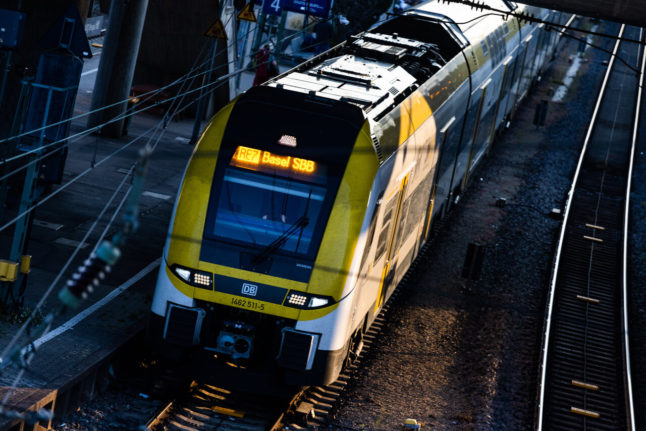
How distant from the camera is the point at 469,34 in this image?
19578 millimetres

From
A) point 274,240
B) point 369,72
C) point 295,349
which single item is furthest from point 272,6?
point 295,349

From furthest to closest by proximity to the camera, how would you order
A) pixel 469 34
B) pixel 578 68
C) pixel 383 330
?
pixel 578 68
pixel 469 34
pixel 383 330

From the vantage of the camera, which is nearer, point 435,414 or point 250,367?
point 250,367

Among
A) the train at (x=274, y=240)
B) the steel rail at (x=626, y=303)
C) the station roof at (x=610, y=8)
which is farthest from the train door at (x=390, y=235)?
the station roof at (x=610, y=8)

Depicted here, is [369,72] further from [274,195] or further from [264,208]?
[264,208]

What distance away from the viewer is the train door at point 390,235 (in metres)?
12.4

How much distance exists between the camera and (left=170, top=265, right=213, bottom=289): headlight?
10.9 meters

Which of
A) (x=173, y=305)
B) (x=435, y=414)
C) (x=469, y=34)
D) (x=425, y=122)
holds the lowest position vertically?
(x=435, y=414)

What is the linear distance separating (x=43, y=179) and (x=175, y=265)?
8.11 ft

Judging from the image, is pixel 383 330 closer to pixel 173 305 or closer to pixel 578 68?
pixel 173 305

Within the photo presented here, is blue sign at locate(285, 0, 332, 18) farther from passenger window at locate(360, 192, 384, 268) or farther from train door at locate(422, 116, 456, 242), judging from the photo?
passenger window at locate(360, 192, 384, 268)

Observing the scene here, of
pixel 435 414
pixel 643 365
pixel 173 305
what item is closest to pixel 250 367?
pixel 173 305

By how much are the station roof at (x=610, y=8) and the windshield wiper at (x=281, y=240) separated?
608cm

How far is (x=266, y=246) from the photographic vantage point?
10.9m
